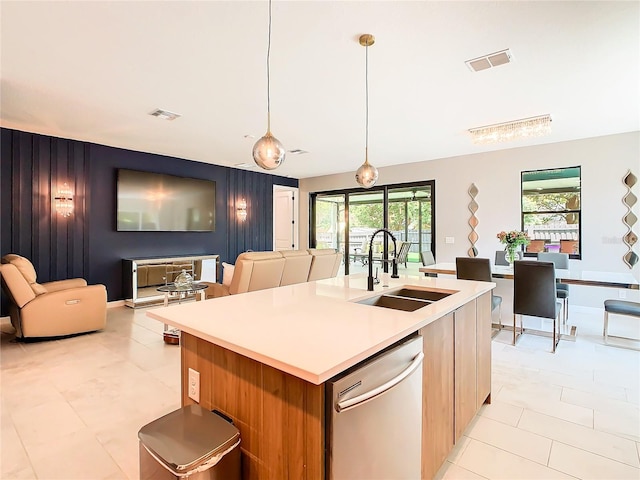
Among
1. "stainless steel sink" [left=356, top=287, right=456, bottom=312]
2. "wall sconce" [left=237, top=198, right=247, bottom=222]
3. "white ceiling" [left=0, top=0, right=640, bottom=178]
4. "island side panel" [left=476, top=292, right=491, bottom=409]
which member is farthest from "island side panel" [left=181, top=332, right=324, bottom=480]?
"wall sconce" [left=237, top=198, right=247, bottom=222]

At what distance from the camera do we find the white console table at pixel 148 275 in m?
5.48

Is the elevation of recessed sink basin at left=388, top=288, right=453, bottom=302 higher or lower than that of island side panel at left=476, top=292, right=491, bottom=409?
higher

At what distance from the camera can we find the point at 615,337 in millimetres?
3920

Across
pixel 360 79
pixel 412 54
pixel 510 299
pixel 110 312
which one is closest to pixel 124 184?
pixel 110 312

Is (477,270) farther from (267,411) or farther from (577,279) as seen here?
(267,411)

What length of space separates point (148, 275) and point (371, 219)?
4783 mm

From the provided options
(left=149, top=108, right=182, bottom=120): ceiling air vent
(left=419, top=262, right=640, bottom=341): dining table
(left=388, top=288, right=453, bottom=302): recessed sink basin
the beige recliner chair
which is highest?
(left=149, top=108, right=182, bottom=120): ceiling air vent

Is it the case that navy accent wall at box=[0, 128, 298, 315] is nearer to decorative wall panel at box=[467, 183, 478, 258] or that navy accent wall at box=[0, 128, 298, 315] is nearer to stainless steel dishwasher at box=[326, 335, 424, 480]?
decorative wall panel at box=[467, 183, 478, 258]

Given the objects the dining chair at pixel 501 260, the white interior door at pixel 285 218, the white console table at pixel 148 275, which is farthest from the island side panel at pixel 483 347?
the white interior door at pixel 285 218

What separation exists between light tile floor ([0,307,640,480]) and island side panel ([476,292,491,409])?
0.50 ft

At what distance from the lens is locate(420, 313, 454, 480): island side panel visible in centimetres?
154

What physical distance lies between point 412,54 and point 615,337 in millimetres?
3995

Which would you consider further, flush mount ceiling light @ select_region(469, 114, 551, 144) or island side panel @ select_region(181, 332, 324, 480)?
flush mount ceiling light @ select_region(469, 114, 551, 144)

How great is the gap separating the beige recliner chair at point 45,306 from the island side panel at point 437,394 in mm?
4049
